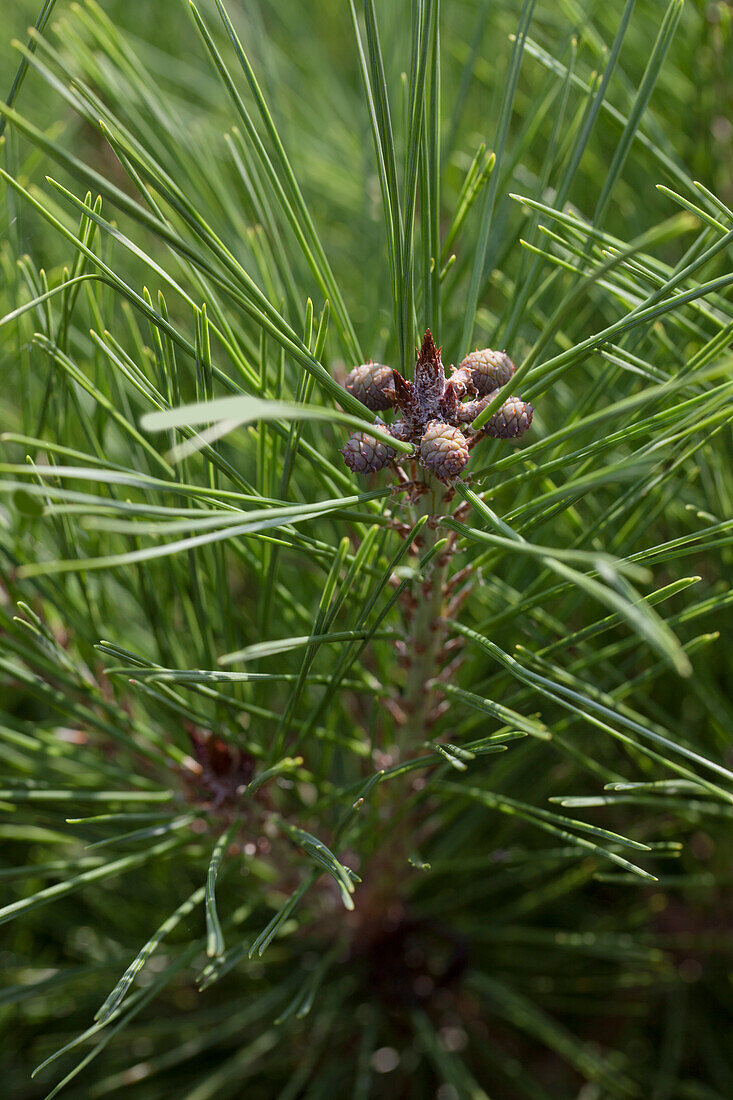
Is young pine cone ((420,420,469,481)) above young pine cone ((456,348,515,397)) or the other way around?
the other way around

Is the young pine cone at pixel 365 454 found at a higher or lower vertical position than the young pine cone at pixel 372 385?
lower

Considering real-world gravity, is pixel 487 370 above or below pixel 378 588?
above

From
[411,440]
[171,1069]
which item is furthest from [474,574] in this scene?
[171,1069]

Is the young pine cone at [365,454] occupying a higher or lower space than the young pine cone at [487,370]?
lower

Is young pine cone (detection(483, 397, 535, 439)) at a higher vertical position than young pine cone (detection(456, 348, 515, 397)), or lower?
lower

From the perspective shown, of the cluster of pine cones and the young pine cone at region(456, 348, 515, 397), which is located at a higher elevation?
the young pine cone at region(456, 348, 515, 397)
